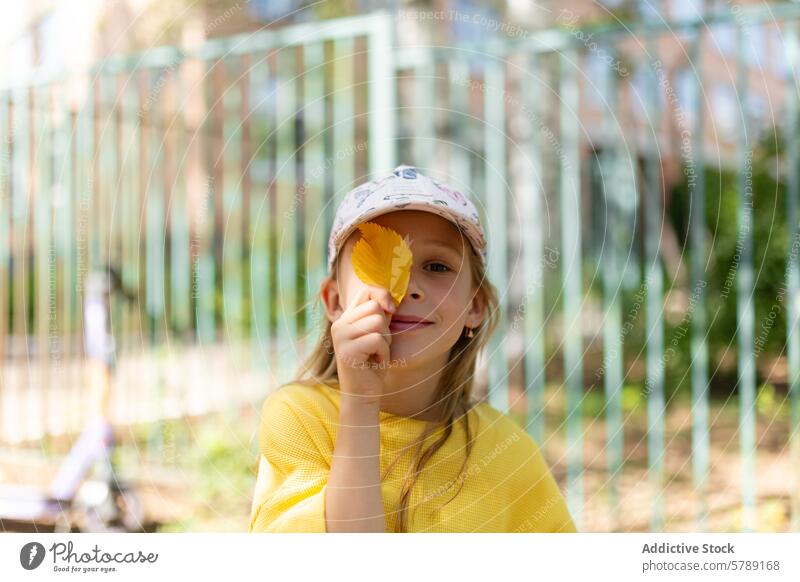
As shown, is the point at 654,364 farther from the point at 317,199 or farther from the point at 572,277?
the point at 317,199

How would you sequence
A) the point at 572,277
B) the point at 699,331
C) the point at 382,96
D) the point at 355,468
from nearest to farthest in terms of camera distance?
the point at 355,468
the point at 382,96
the point at 699,331
the point at 572,277

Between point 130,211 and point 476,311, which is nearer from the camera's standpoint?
point 476,311

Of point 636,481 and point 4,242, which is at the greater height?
point 4,242

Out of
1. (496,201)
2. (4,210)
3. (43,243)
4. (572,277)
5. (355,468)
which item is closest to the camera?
(355,468)

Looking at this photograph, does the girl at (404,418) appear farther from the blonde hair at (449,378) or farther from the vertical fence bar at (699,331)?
the vertical fence bar at (699,331)

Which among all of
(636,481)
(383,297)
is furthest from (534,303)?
(383,297)

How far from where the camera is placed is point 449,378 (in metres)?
1.16

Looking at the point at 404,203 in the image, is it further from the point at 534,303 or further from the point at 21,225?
the point at 21,225

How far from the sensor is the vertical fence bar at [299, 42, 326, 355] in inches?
96.0

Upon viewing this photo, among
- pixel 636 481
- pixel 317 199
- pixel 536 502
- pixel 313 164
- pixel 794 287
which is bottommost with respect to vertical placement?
pixel 636 481

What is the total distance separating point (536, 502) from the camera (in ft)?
3.66

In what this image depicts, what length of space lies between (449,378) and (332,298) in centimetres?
19

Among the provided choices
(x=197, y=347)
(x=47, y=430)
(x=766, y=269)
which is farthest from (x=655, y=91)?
(x=47, y=430)

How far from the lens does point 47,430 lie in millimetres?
2869
